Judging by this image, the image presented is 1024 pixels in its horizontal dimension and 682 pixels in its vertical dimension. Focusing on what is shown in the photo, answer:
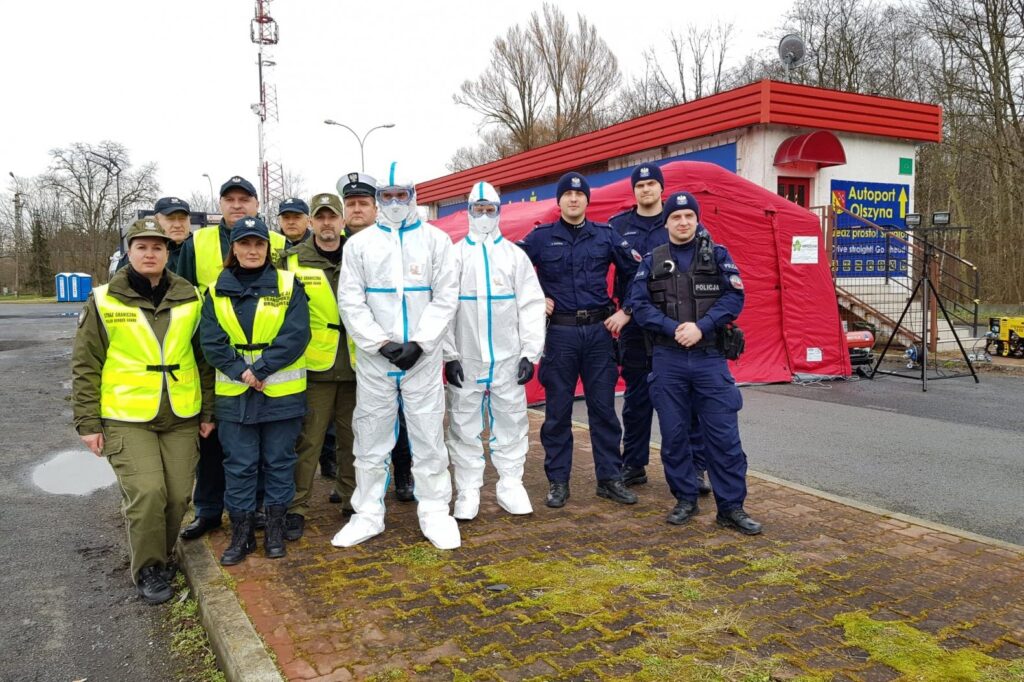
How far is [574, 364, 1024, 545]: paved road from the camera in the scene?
5195 mm

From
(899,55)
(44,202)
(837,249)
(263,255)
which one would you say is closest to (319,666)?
(263,255)

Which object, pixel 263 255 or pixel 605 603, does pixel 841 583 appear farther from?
pixel 263 255

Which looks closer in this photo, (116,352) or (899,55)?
(116,352)

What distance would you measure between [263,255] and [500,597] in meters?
2.23

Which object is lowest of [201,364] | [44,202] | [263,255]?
[201,364]

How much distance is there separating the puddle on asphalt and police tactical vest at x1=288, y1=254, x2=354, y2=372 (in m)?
2.75

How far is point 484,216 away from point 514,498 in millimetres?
1805

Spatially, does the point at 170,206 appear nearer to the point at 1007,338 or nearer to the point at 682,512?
the point at 682,512

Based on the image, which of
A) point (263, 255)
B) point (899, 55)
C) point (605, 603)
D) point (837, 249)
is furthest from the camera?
point (899, 55)

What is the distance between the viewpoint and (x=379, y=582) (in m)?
3.73

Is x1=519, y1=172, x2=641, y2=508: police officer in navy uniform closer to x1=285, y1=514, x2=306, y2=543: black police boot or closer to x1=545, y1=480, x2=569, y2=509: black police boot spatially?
x1=545, y1=480, x2=569, y2=509: black police boot

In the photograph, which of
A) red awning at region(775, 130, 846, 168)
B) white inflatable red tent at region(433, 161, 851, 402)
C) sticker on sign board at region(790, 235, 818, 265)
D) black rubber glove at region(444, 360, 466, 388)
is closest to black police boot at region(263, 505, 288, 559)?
black rubber glove at region(444, 360, 466, 388)

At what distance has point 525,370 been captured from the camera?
Answer: 4660 mm

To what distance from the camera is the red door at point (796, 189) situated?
14.0m
